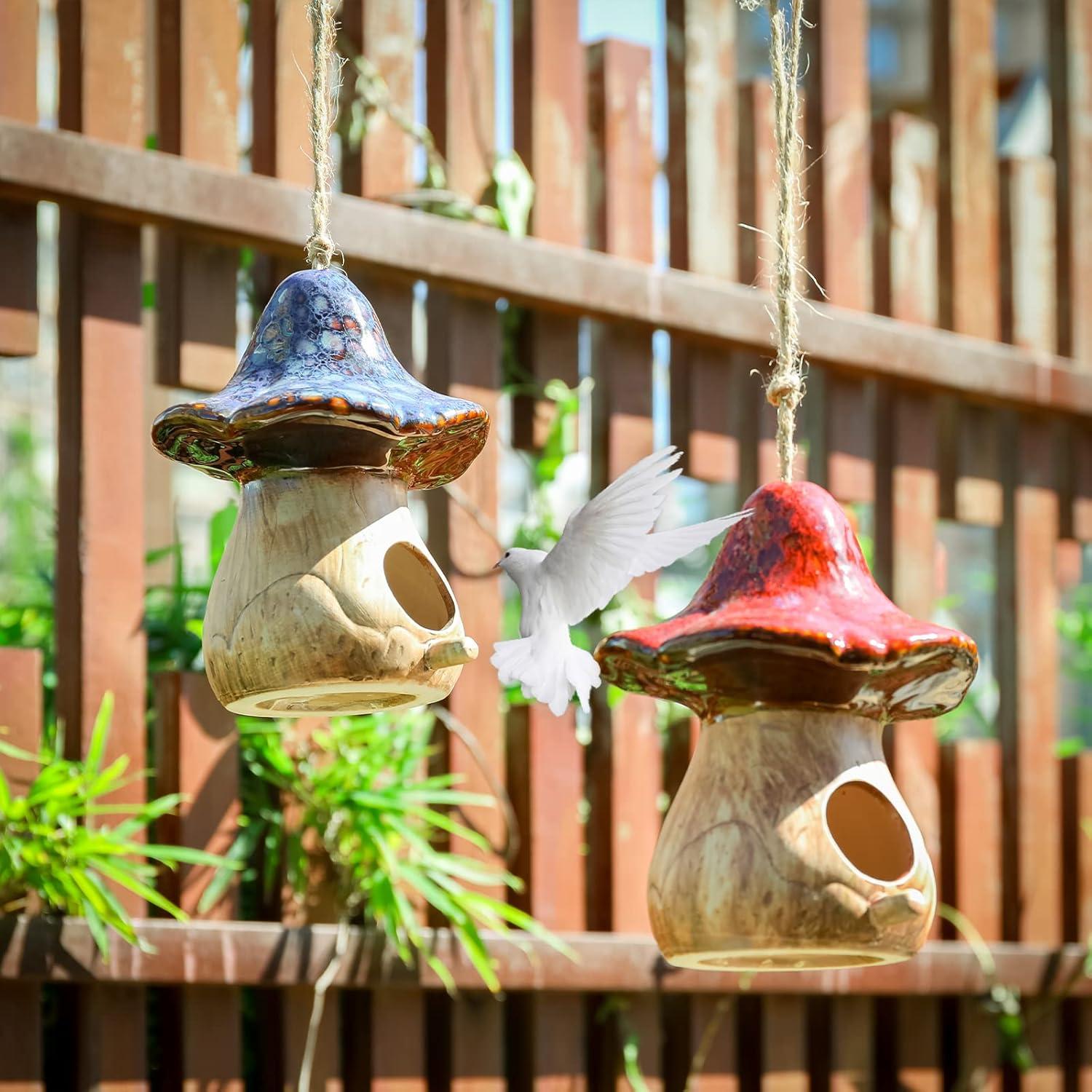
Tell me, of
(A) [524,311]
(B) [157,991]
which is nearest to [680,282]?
(A) [524,311]

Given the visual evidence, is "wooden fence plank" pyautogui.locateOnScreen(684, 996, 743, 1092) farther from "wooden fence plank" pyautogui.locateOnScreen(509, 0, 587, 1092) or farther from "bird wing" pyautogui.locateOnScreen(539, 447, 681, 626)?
"bird wing" pyautogui.locateOnScreen(539, 447, 681, 626)

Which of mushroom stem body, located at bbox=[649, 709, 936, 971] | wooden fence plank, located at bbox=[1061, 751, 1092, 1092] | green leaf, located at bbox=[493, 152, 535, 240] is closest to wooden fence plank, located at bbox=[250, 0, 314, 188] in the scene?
green leaf, located at bbox=[493, 152, 535, 240]

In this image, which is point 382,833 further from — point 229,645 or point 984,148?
point 984,148

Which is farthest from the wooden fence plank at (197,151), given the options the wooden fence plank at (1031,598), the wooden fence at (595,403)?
the wooden fence plank at (1031,598)

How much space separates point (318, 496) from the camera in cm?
175

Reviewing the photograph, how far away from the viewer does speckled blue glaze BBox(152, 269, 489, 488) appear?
1680 mm

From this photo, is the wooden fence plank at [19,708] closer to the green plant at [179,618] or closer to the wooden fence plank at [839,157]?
the green plant at [179,618]

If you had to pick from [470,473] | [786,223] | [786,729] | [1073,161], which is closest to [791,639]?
[786,729]

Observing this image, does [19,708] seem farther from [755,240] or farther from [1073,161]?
[1073,161]

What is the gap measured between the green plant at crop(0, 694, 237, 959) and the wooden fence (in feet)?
0.15

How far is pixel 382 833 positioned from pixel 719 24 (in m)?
1.49

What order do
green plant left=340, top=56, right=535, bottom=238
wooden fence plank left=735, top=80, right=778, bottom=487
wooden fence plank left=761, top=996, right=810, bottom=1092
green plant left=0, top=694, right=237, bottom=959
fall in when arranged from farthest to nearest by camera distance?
wooden fence plank left=735, top=80, right=778, bottom=487 → wooden fence plank left=761, top=996, right=810, bottom=1092 → green plant left=340, top=56, right=535, bottom=238 → green plant left=0, top=694, right=237, bottom=959

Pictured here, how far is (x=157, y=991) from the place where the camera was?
2.70m

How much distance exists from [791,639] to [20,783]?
1.20m
